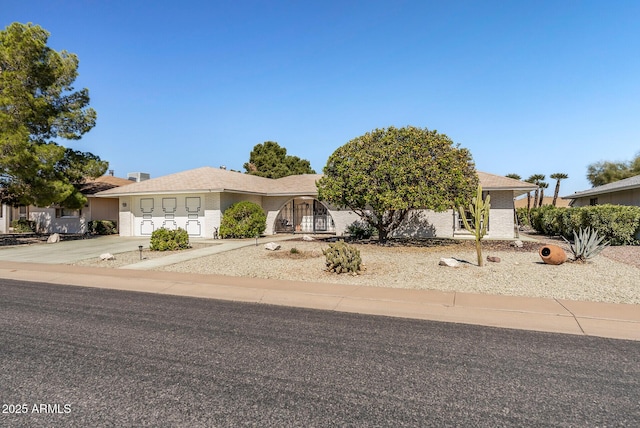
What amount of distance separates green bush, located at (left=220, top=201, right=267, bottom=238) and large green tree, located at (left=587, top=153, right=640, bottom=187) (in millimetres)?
43158

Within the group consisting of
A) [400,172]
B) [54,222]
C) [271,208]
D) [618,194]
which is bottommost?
[54,222]

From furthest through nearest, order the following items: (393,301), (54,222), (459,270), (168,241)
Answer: (54,222), (168,241), (459,270), (393,301)

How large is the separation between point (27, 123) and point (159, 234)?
11.3m

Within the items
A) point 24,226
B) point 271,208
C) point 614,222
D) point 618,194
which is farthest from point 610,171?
point 24,226

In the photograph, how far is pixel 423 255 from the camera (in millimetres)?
14109

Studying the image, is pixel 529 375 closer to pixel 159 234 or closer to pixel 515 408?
pixel 515 408

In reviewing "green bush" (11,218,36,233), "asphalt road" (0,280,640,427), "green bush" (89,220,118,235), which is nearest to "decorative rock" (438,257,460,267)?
"asphalt road" (0,280,640,427)

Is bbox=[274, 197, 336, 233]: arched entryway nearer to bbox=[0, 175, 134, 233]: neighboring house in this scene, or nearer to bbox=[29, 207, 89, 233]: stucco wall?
bbox=[0, 175, 134, 233]: neighboring house

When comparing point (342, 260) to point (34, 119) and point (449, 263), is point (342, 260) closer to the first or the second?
point (449, 263)

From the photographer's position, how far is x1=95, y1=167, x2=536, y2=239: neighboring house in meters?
20.9

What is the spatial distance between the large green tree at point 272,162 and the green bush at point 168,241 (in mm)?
28289

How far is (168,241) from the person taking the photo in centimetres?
1597

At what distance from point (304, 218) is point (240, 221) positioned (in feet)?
23.3

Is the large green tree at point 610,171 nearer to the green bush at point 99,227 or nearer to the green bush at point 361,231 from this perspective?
the green bush at point 361,231
